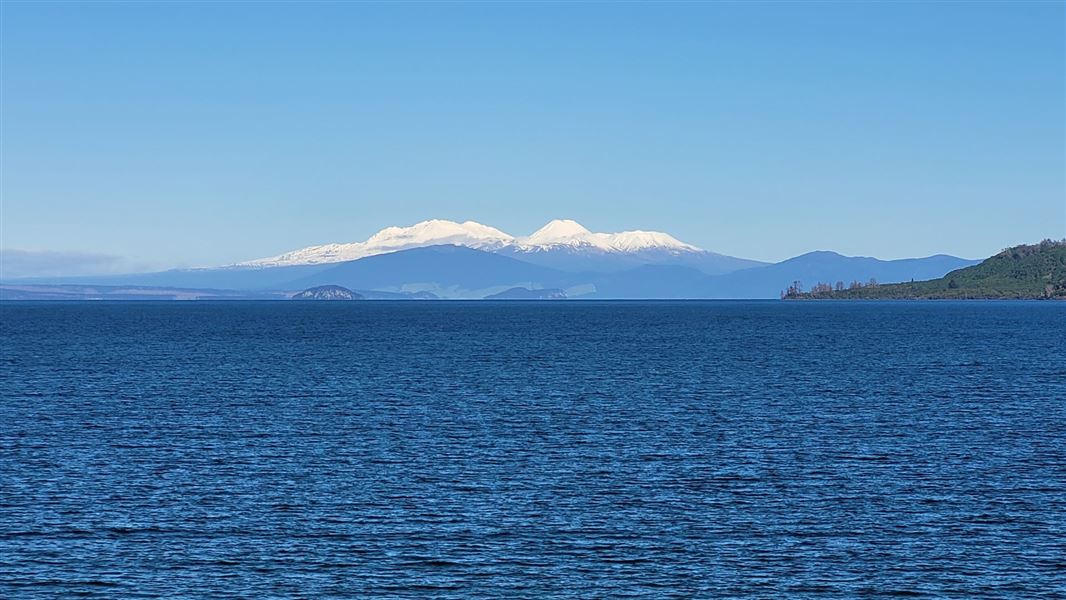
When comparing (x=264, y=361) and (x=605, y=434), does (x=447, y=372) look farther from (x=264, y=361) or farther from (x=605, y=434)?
(x=605, y=434)

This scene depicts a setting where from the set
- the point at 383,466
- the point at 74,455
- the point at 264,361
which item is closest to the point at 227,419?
the point at 74,455

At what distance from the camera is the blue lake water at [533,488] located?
124 feet

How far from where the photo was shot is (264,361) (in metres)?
132

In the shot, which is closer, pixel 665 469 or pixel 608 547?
pixel 608 547

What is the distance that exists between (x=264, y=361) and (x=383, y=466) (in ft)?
259

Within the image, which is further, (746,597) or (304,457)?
(304,457)

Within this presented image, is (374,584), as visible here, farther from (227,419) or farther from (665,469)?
(227,419)

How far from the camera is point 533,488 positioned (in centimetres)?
5062

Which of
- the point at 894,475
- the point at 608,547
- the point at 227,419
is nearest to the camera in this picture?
the point at 608,547

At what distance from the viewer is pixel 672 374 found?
4363 inches

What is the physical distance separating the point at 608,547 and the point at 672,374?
7061cm

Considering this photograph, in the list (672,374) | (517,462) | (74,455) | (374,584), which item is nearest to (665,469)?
(517,462)

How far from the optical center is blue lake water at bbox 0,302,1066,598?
37.7 meters

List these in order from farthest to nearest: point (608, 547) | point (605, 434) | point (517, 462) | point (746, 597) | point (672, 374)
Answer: point (672, 374)
point (605, 434)
point (517, 462)
point (608, 547)
point (746, 597)
